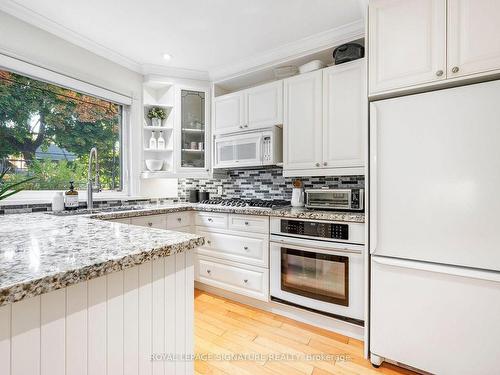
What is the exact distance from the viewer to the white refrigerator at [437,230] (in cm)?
127

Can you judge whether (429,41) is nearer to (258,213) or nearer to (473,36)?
(473,36)

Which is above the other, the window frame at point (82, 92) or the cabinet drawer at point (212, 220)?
the window frame at point (82, 92)

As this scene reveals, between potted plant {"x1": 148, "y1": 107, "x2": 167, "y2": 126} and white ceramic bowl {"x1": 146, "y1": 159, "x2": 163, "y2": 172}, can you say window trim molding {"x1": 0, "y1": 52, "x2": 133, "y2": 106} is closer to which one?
potted plant {"x1": 148, "y1": 107, "x2": 167, "y2": 126}

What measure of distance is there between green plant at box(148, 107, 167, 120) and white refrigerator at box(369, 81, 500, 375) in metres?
2.38

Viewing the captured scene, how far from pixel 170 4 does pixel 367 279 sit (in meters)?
2.39

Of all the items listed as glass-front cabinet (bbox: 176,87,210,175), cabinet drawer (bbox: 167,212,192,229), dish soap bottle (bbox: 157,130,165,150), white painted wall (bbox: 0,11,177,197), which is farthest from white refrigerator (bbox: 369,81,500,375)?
white painted wall (bbox: 0,11,177,197)

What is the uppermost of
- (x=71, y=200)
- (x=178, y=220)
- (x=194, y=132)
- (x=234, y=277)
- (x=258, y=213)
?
(x=194, y=132)

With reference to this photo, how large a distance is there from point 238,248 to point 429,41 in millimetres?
2050

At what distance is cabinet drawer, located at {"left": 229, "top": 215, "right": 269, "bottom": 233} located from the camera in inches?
87.5

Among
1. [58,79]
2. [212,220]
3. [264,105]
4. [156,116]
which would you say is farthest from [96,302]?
[156,116]

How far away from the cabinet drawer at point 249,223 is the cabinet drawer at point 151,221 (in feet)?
2.17

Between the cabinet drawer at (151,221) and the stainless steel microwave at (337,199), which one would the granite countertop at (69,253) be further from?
the stainless steel microwave at (337,199)

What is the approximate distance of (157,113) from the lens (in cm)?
301

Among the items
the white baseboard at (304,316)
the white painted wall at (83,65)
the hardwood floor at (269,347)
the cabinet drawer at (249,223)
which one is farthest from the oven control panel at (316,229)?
the white painted wall at (83,65)
